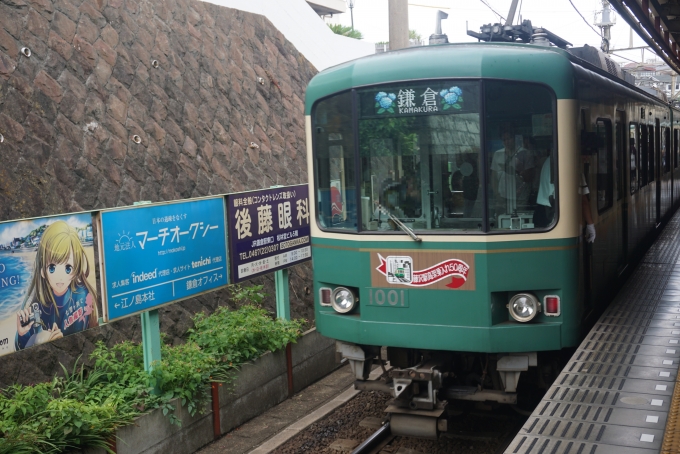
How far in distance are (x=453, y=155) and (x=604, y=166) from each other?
74.9 inches

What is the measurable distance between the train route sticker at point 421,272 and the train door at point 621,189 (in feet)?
8.87

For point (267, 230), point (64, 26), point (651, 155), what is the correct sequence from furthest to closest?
point (651, 155), point (64, 26), point (267, 230)

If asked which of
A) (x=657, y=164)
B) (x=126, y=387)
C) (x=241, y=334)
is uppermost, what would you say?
(x=657, y=164)

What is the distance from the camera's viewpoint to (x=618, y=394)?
4.26 m

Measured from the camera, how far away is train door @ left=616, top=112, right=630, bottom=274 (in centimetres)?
719

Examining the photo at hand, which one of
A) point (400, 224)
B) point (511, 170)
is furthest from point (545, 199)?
point (400, 224)

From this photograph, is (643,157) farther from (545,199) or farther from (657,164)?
(545,199)

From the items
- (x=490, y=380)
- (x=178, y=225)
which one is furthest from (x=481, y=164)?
(x=178, y=225)

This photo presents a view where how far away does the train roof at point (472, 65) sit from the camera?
5.16m

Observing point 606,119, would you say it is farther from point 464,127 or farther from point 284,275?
point 284,275

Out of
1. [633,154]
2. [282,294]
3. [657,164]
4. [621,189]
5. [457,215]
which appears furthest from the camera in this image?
[657,164]

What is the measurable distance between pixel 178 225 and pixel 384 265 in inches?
70.2

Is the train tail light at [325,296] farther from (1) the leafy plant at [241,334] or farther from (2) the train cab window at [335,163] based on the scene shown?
(1) the leafy plant at [241,334]

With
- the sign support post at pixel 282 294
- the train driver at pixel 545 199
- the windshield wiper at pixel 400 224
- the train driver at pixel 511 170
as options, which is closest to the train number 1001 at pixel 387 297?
the windshield wiper at pixel 400 224
